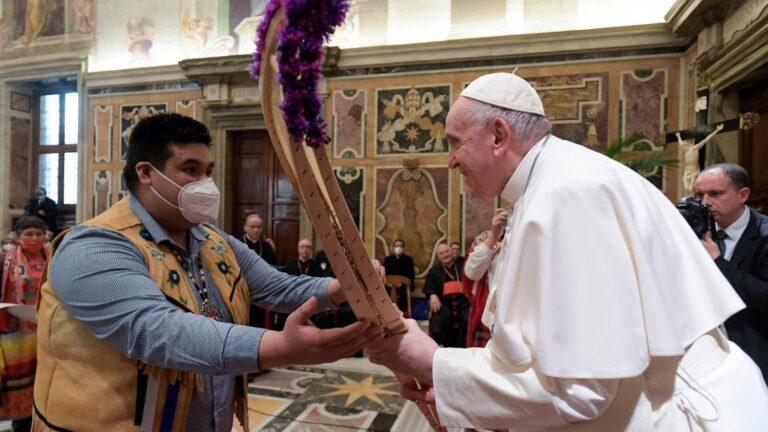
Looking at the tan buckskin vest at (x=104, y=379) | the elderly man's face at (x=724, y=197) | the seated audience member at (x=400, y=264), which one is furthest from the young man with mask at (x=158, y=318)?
the seated audience member at (x=400, y=264)

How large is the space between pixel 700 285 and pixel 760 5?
5.53 meters

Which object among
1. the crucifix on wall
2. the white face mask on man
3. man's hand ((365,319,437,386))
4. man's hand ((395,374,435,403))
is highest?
the crucifix on wall

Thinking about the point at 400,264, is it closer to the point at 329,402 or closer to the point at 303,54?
the point at 329,402

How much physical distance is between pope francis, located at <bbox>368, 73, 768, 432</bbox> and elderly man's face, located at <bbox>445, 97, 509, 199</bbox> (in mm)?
166

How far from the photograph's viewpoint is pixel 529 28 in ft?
26.7

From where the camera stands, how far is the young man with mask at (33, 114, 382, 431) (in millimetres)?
1245

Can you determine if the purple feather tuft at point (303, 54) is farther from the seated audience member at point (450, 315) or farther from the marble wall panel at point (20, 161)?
the marble wall panel at point (20, 161)

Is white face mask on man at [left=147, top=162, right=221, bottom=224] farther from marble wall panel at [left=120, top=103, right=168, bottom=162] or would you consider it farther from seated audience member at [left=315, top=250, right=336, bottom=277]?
marble wall panel at [left=120, top=103, right=168, bottom=162]

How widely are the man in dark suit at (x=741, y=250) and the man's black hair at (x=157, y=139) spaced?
7.90 ft

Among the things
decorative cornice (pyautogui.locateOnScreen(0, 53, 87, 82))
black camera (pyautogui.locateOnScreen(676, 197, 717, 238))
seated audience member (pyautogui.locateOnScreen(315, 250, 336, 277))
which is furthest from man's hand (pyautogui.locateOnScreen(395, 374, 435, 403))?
decorative cornice (pyautogui.locateOnScreen(0, 53, 87, 82))

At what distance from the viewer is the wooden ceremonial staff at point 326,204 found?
113 centimetres

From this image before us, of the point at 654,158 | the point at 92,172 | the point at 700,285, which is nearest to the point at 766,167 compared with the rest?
the point at 654,158

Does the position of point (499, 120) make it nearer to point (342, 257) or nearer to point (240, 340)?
point (342, 257)

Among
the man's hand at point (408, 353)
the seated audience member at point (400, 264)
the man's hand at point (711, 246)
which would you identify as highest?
the man's hand at point (711, 246)
